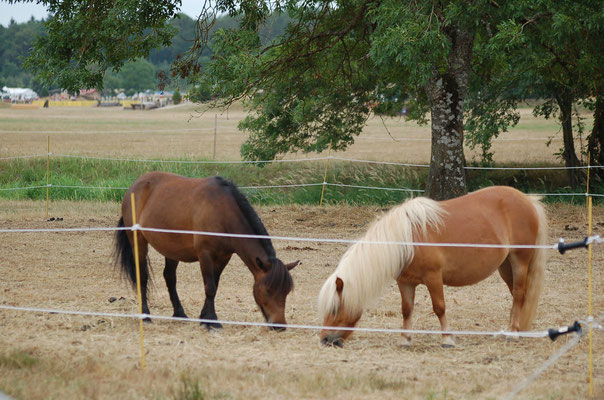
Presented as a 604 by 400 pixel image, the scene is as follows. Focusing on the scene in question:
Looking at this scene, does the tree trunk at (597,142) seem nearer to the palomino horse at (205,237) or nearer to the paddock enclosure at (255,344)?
the paddock enclosure at (255,344)

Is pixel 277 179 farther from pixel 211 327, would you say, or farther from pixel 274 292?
pixel 274 292

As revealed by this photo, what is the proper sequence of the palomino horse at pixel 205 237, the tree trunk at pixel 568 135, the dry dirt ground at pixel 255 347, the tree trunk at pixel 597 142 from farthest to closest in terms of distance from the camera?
the tree trunk at pixel 568 135, the tree trunk at pixel 597 142, the palomino horse at pixel 205 237, the dry dirt ground at pixel 255 347

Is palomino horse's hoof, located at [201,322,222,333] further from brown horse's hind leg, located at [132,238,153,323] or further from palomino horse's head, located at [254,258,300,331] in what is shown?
brown horse's hind leg, located at [132,238,153,323]

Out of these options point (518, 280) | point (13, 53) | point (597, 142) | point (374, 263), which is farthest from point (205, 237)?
point (13, 53)

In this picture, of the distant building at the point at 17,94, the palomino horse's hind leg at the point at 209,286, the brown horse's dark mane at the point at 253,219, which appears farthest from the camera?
the distant building at the point at 17,94

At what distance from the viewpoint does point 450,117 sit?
42.3ft

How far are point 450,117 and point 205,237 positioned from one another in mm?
7336

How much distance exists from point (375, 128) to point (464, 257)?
36.3 meters

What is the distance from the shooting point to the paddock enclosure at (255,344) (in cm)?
481

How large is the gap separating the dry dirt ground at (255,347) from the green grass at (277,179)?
17.8 ft

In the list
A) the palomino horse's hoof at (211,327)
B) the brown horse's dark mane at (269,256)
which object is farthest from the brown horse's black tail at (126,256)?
the brown horse's dark mane at (269,256)

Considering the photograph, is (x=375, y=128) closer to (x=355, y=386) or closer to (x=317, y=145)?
(x=317, y=145)

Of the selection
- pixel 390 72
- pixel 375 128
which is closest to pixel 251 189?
pixel 390 72

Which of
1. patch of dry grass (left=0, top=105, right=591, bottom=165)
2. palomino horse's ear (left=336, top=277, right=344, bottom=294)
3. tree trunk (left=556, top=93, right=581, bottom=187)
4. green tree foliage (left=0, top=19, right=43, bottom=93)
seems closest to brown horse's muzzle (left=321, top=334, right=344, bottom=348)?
palomino horse's ear (left=336, top=277, right=344, bottom=294)
